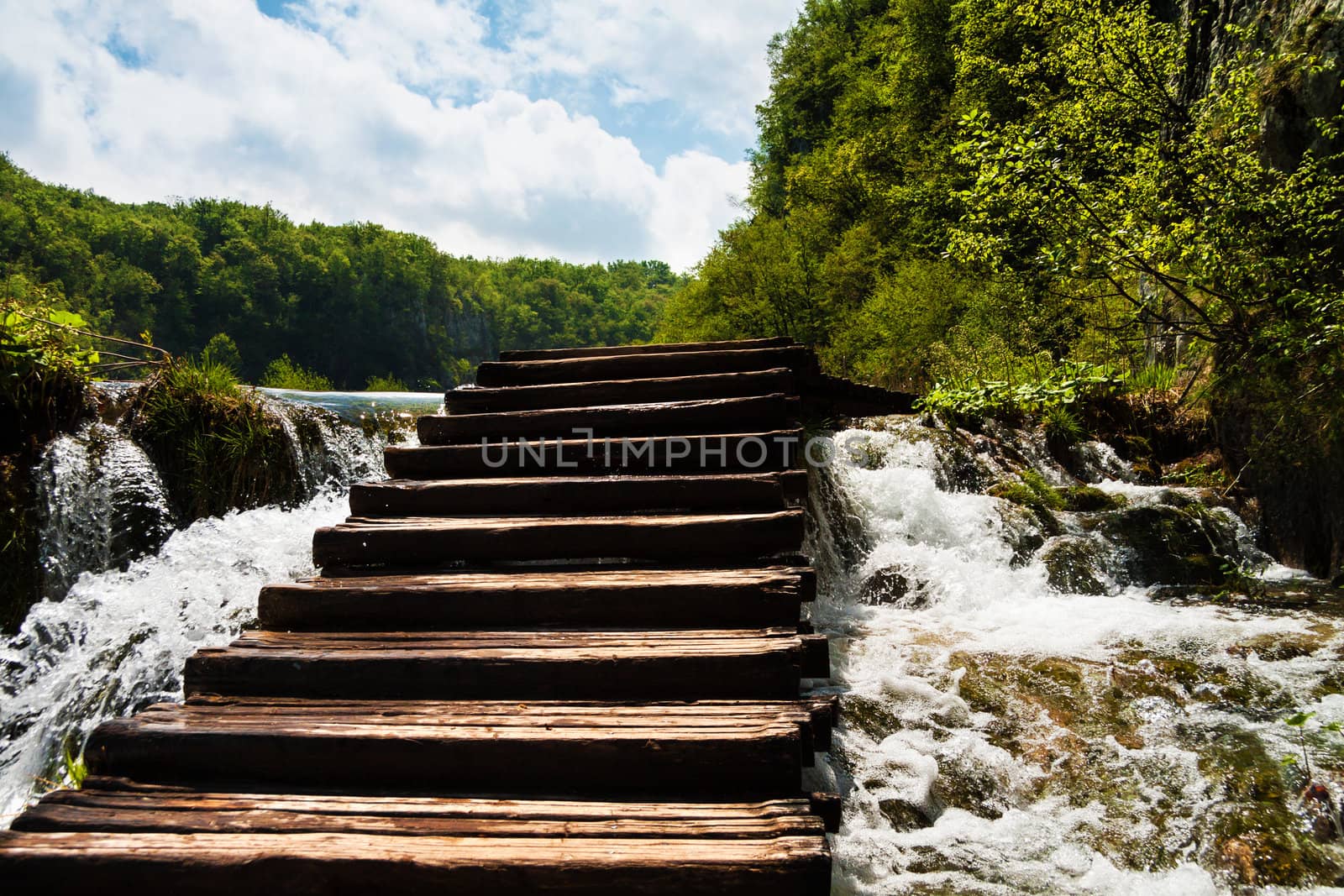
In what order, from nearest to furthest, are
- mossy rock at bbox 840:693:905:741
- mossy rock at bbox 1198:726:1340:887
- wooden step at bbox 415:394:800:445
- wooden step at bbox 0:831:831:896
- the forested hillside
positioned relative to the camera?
wooden step at bbox 0:831:831:896
mossy rock at bbox 1198:726:1340:887
mossy rock at bbox 840:693:905:741
wooden step at bbox 415:394:800:445
the forested hillside

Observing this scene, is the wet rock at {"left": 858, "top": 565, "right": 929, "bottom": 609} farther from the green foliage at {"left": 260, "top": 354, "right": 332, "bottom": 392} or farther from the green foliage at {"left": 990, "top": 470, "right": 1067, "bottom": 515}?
the green foliage at {"left": 260, "top": 354, "right": 332, "bottom": 392}

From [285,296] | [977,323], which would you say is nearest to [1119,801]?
[977,323]

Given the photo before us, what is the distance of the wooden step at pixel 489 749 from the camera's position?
215cm

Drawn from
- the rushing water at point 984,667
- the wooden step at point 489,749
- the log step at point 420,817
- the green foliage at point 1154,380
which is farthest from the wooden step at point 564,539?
the green foliage at point 1154,380

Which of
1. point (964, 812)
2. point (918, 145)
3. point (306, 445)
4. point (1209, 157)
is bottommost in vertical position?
point (964, 812)

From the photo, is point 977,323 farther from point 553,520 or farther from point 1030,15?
point 553,520

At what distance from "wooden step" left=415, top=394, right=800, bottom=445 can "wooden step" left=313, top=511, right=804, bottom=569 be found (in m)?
1.20

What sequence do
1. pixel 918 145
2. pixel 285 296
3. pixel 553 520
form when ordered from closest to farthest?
1. pixel 553 520
2. pixel 918 145
3. pixel 285 296

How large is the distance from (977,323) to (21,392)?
1607 cm

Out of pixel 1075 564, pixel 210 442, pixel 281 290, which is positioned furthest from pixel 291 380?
pixel 281 290

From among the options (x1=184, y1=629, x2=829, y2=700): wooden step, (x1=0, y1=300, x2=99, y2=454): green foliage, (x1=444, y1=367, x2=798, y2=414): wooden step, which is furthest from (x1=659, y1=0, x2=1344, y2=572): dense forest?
(x1=0, y1=300, x2=99, y2=454): green foliage

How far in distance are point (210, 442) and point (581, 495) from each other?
175 inches

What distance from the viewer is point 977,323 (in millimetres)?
15547

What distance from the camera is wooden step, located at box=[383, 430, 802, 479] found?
432cm
